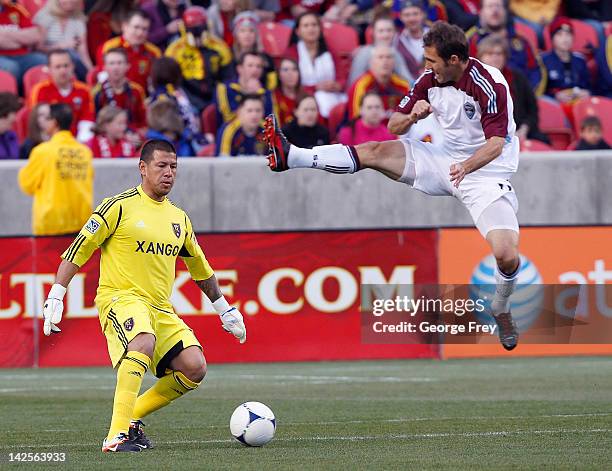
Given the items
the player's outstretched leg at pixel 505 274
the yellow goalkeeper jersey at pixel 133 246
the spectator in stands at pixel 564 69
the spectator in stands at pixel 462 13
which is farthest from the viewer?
the spectator in stands at pixel 462 13

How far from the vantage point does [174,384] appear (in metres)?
8.81

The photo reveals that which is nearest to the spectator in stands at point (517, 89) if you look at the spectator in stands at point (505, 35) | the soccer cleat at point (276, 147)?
the spectator in stands at point (505, 35)

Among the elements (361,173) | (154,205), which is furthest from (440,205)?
(154,205)

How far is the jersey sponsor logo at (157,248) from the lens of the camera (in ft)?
28.7

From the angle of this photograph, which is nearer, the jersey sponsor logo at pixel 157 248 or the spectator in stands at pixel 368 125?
the jersey sponsor logo at pixel 157 248

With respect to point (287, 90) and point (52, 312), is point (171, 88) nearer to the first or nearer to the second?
point (287, 90)

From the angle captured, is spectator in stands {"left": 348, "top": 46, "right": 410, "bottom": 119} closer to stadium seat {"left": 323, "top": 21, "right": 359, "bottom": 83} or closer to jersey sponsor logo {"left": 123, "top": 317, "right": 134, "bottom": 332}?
stadium seat {"left": 323, "top": 21, "right": 359, "bottom": 83}

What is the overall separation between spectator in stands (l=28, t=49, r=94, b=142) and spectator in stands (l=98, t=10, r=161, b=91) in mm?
794

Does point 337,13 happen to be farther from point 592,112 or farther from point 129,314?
point 129,314

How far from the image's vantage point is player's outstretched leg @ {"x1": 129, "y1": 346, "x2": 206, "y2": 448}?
862 centimetres

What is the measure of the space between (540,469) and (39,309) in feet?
27.6

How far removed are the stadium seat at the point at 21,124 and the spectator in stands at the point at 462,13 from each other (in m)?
5.98

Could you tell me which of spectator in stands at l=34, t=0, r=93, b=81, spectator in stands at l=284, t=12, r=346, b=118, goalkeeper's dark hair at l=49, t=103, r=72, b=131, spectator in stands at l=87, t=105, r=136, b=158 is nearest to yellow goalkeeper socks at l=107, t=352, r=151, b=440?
goalkeeper's dark hair at l=49, t=103, r=72, b=131

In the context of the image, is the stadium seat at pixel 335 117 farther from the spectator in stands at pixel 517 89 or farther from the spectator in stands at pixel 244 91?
the spectator in stands at pixel 517 89
